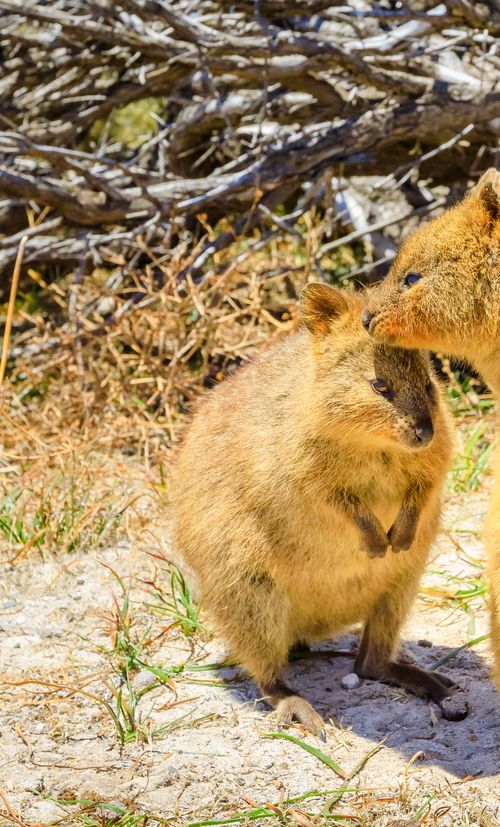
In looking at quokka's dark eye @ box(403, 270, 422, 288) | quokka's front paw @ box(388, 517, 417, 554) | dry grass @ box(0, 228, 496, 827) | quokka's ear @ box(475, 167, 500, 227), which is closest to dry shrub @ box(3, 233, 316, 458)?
dry grass @ box(0, 228, 496, 827)

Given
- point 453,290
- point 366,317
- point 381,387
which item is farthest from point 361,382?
point 453,290

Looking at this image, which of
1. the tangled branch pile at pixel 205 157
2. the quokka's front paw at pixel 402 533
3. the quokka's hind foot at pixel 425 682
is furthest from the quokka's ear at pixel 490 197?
the tangled branch pile at pixel 205 157

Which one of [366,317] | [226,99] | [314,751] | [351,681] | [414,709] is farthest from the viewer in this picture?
[226,99]

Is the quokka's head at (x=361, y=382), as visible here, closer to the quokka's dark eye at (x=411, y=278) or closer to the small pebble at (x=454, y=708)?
the quokka's dark eye at (x=411, y=278)

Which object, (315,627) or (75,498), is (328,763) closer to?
(315,627)

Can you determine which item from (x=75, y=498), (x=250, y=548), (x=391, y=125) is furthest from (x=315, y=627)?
(x=391, y=125)

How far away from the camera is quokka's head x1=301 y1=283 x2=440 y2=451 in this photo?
3.64m

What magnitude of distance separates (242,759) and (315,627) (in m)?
0.77

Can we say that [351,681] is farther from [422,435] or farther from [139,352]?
[139,352]

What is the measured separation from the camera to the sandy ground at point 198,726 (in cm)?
326

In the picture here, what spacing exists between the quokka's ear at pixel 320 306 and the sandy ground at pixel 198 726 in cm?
136

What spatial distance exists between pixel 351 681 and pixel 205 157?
13.6ft

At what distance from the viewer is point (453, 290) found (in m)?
3.61

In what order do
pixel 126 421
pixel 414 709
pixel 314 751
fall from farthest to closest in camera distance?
1. pixel 126 421
2. pixel 414 709
3. pixel 314 751
